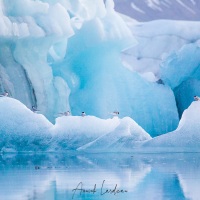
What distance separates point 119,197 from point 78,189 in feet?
1.78

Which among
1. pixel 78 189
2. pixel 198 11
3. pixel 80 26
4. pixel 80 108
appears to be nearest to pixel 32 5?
pixel 80 26

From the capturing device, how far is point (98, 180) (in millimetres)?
5934

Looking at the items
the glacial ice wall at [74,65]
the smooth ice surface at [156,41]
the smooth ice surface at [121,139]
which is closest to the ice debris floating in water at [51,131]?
the smooth ice surface at [121,139]

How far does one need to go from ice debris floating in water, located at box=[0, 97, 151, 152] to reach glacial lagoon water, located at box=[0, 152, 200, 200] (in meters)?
1.84

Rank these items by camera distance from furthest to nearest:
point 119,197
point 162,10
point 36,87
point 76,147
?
point 162,10 → point 36,87 → point 76,147 → point 119,197

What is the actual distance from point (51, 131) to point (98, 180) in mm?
4394

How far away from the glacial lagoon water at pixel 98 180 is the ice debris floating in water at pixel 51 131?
1842 millimetres

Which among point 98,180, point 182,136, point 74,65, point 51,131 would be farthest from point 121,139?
point 98,180

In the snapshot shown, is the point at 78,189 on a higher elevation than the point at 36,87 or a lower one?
higher

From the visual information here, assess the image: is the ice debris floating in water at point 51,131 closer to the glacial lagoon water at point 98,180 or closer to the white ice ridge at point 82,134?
the white ice ridge at point 82,134

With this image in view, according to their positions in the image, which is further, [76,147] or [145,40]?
[145,40]

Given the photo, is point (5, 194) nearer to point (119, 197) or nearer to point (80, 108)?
point (119, 197)

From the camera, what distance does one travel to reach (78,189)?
5.25m

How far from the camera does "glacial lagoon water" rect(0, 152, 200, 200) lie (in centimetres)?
491
